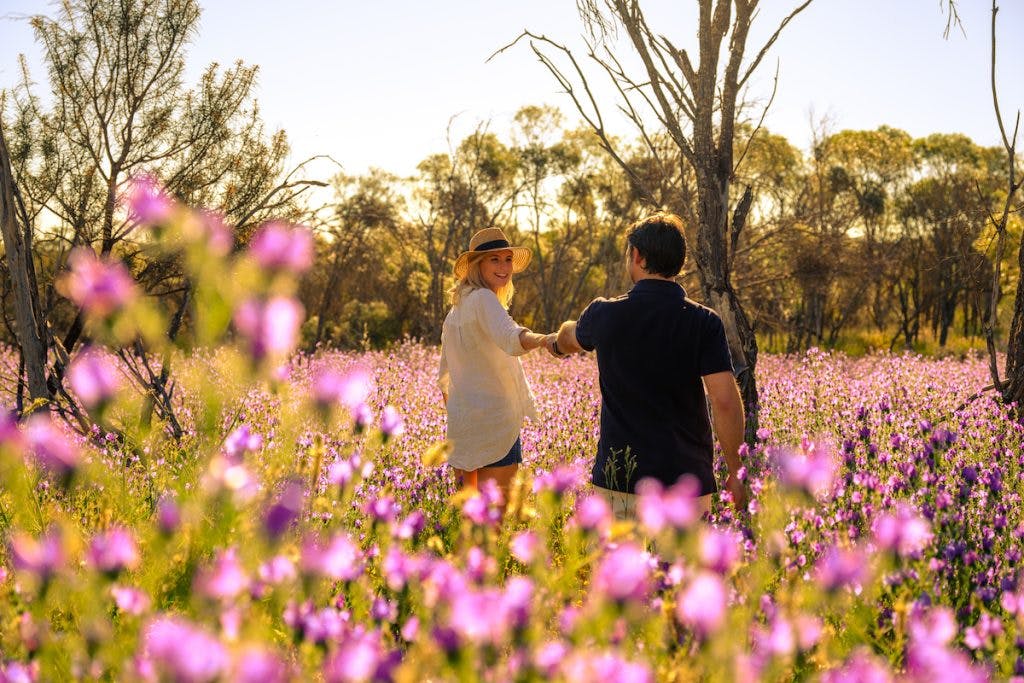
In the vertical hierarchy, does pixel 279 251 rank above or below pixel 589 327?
above

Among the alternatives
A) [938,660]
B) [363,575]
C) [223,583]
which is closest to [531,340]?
[363,575]

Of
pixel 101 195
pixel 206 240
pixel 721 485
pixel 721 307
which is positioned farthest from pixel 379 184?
pixel 206 240

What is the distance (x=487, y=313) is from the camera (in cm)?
361

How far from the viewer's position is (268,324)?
1323mm

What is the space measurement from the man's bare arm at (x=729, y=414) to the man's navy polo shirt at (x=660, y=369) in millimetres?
43

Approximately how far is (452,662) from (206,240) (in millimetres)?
851

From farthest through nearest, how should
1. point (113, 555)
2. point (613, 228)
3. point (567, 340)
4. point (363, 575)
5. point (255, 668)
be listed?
point (613, 228) → point (567, 340) → point (363, 575) → point (113, 555) → point (255, 668)

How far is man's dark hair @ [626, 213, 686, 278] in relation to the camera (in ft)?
9.20

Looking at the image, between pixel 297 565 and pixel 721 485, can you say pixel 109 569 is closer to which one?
pixel 297 565

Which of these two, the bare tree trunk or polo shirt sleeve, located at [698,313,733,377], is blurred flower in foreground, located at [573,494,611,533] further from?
the bare tree trunk

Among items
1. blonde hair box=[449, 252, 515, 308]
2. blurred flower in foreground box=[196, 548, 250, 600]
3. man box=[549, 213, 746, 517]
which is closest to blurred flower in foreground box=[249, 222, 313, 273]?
blurred flower in foreground box=[196, 548, 250, 600]

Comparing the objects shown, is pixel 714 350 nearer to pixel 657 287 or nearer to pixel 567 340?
pixel 657 287

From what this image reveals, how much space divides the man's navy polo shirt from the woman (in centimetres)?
90

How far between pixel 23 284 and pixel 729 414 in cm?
414
